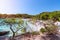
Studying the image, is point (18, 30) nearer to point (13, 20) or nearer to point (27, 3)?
point (13, 20)

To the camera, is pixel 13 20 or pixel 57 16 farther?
pixel 57 16

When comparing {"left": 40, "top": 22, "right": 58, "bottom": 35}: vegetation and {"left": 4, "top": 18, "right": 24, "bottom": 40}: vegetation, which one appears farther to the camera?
{"left": 40, "top": 22, "right": 58, "bottom": 35}: vegetation

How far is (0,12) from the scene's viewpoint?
273cm

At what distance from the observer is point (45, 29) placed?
9.13 ft

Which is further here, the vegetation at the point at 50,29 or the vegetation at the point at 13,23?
the vegetation at the point at 50,29

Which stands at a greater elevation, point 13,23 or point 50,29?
point 13,23

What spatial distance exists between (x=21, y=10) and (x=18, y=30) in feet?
1.20

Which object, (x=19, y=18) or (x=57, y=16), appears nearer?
(x=19, y=18)

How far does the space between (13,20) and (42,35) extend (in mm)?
574

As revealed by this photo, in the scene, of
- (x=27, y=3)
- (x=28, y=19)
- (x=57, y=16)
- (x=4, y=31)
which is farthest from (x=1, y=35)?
(x=57, y=16)

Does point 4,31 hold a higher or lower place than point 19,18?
lower

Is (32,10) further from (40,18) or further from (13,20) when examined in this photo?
(13,20)

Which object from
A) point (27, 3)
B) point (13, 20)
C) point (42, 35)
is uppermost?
point (27, 3)

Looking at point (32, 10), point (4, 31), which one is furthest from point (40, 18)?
point (4, 31)
